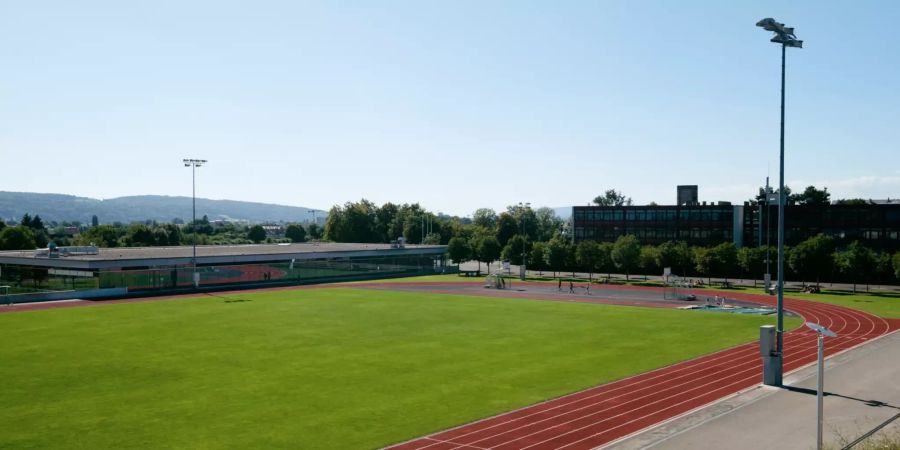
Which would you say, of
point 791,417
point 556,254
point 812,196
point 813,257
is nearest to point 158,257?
point 556,254

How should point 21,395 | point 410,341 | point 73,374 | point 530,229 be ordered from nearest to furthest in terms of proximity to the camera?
1. point 21,395
2. point 73,374
3. point 410,341
4. point 530,229

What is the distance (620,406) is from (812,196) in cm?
13536

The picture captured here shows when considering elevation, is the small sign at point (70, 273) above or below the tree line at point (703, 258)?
below

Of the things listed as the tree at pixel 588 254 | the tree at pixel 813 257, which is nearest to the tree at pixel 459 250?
the tree at pixel 588 254

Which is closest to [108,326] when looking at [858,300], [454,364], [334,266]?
[454,364]

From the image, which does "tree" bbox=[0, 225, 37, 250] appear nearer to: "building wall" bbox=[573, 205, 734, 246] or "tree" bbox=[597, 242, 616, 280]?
"tree" bbox=[597, 242, 616, 280]

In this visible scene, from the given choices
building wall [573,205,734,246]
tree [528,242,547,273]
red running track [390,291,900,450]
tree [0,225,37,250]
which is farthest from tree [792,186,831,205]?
tree [0,225,37,250]

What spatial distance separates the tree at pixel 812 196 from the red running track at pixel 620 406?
115 meters

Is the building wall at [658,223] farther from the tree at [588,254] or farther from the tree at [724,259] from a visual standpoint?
the tree at [724,259]

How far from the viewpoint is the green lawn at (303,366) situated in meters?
22.1

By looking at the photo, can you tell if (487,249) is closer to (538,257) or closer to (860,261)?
(538,257)

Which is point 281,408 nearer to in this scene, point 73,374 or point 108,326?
point 73,374

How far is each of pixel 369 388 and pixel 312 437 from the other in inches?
259

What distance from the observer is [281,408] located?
24.4 metres
